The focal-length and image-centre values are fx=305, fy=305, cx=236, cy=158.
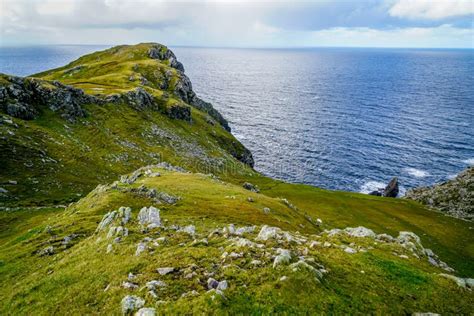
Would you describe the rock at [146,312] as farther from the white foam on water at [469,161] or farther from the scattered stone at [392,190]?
the white foam on water at [469,161]

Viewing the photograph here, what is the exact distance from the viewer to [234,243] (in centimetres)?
2227

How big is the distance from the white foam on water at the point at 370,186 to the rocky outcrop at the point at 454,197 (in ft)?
49.3

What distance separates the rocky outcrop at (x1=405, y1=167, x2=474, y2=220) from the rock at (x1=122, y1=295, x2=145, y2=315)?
97.1m

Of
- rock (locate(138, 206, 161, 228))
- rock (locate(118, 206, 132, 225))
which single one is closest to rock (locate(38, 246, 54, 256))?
rock (locate(118, 206, 132, 225))

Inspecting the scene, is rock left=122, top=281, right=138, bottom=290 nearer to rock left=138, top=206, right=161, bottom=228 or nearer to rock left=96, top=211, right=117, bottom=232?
rock left=138, top=206, right=161, bottom=228

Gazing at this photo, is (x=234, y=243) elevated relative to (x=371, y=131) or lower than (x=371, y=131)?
elevated

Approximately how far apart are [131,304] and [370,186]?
4660 inches

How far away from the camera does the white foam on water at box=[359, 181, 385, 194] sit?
381 feet

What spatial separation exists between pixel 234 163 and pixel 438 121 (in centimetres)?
14543

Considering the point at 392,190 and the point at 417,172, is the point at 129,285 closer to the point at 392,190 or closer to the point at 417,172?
the point at 392,190

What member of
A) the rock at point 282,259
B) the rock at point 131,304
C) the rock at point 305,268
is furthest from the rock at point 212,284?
the rock at point 305,268

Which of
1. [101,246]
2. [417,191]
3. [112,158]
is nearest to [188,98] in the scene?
[112,158]

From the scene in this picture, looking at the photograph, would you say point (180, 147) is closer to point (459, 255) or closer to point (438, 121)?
point (459, 255)

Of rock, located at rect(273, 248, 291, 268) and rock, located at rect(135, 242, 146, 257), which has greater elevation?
rock, located at rect(273, 248, 291, 268)
